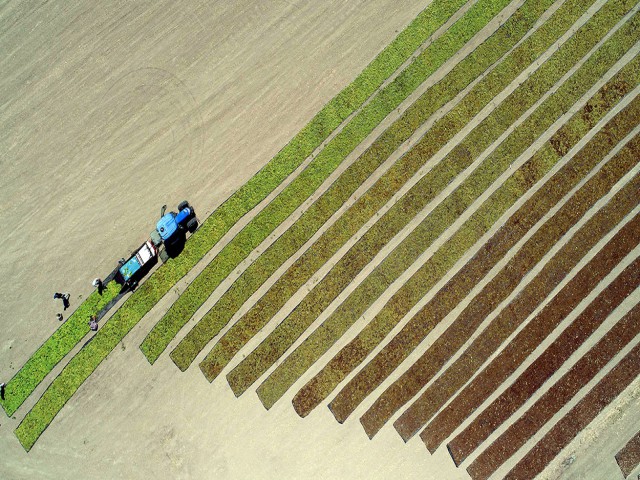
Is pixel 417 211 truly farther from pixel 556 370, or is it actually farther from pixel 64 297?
pixel 64 297

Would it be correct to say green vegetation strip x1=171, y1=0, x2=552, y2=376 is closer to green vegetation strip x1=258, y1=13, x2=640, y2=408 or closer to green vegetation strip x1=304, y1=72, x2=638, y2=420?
green vegetation strip x1=258, y1=13, x2=640, y2=408

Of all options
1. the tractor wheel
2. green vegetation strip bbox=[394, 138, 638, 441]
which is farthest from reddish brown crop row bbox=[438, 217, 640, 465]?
the tractor wheel

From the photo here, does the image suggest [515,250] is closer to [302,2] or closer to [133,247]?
[302,2]

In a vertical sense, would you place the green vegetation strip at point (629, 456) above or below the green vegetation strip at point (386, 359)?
below

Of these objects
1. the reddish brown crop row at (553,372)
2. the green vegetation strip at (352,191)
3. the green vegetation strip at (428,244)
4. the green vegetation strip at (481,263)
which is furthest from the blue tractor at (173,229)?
the reddish brown crop row at (553,372)

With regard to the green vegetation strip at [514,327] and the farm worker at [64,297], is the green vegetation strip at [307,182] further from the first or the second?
the green vegetation strip at [514,327]
